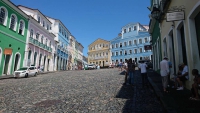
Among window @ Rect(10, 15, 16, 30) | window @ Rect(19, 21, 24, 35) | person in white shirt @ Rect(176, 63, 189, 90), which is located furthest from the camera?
window @ Rect(19, 21, 24, 35)

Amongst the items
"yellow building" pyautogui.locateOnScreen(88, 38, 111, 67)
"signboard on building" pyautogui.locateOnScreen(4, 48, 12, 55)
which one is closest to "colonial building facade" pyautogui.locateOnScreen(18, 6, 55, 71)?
"signboard on building" pyautogui.locateOnScreen(4, 48, 12, 55)

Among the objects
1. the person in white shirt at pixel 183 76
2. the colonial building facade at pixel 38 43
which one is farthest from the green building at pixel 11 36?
the person in white shirt at pixel 183 76

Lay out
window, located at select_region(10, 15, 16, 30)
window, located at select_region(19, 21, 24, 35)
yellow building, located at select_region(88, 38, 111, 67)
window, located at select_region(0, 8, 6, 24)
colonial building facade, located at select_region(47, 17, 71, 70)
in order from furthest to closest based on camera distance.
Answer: yellow building, located at select_region(88, 38, 111, 67)
colonial building facade, located at select_region(47, 17, 71, 70)
window, located at select_region(19, 21, 24, 35)
window, located at select_region(10, 15, 16, 30)
window, located at select_region(0, 8, 6, 24)

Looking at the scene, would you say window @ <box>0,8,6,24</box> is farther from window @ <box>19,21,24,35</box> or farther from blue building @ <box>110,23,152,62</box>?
blue building @ <box>110,23,152,62</box>

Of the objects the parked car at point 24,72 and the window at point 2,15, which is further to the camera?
the window at point 2,15

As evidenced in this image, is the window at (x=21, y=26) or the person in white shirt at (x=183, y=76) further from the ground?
the window at (x=21, y=26)

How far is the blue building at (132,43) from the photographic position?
46.8 m

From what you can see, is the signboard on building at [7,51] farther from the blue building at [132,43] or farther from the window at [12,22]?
the blue building at [132,43]

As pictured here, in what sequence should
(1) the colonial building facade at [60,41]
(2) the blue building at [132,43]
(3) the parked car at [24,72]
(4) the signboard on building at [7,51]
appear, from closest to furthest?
(3) the parked car at [24,72] < (4) the signboard on building at [7,51] < (1) the colonial building facade at [60,41] < (2) the blue building at [132,43]

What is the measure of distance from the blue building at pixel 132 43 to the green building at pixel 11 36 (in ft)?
111

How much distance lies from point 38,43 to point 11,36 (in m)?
7.65

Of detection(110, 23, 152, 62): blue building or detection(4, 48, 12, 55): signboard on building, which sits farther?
detection(110, 23, 152, 62): blue building

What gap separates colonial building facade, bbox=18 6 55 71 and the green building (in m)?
1.49

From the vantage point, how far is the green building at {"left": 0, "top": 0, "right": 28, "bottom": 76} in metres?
18.5
